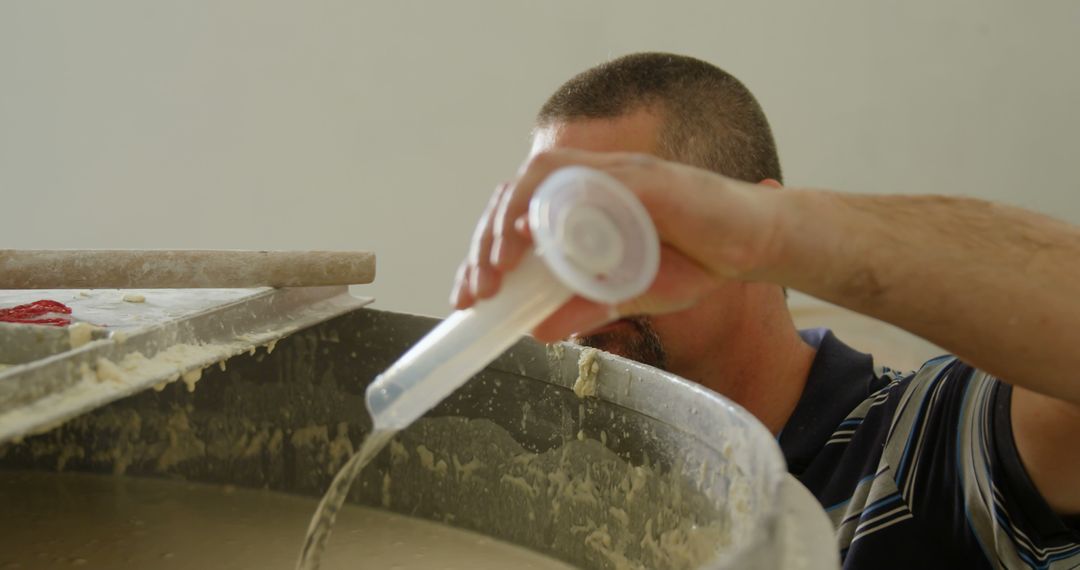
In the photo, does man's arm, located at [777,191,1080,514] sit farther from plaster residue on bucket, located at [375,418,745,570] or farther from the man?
plaster residue on bucket, located at [375,418,745,570]

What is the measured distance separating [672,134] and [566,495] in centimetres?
43

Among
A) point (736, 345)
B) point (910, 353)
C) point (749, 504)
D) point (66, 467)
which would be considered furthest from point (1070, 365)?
point (910, 353)

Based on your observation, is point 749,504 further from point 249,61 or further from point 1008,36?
point 1008,36

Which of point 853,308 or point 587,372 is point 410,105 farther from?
point 853,308

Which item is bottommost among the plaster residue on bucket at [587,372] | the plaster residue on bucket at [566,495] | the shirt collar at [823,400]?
the plaster residue on bucket at [566,495]

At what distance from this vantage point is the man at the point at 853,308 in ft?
2.02

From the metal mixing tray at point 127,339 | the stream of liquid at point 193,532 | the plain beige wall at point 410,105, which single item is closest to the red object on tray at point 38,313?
the metal mixing tray at point 127,339

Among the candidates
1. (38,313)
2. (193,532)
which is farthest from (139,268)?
(193,532)

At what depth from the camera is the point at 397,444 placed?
114cm

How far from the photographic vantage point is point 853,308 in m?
0.67

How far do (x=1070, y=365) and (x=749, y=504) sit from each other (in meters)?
0.23

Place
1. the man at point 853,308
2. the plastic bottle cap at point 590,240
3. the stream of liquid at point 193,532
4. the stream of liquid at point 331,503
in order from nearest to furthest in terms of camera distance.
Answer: the plastic bottle cap at point 590,240, the man at point 853,308, the stream of liquid at point 331,503, the stream of liquid at point 193,532

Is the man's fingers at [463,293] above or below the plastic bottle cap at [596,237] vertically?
below

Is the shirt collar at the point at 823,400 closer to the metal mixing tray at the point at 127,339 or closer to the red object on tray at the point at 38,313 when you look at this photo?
the metal mixing tray at the point at 127,339
